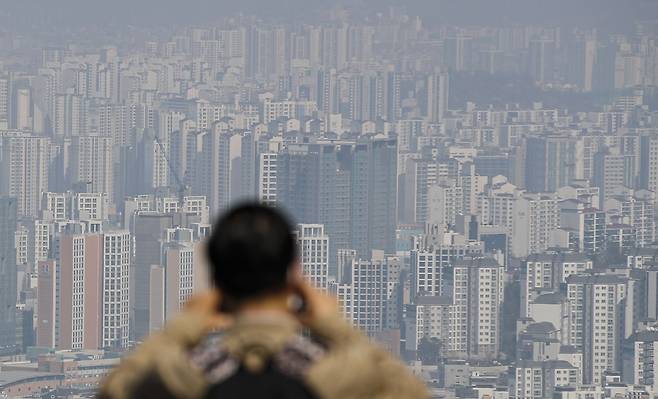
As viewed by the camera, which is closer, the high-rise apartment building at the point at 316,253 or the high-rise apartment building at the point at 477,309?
the high-rise apartment building at the point at 477,309

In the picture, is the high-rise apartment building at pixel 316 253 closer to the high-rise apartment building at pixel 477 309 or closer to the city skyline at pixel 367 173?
the city skyline at pixel 367 173

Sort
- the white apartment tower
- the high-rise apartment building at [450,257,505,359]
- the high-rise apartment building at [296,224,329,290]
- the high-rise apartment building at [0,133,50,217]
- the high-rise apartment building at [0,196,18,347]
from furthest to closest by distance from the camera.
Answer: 1. the high-rise apartment building at [0,133,50,217]
2. the high-rise apartment building at [296,224,329,290]
3. the white apartment tower
4. the high-rise apartment building at [0,196,18,347]
5. the high-rise apartment building at [450,257,505,359]

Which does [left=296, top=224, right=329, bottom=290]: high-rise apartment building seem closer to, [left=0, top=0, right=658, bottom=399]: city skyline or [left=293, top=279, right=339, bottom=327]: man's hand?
[left=0, top=0, right=658, bottom=399]: city skyline

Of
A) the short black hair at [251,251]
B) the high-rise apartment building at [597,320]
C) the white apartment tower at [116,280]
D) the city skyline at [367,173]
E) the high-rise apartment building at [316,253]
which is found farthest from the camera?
the high-rise apartment building at [316,253]

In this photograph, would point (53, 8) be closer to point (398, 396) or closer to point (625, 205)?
point (625, 205)

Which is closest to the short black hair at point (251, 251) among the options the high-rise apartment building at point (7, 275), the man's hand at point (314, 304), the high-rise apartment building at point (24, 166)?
the man's hand at point (314, 304)

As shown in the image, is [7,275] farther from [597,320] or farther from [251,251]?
[251,251]

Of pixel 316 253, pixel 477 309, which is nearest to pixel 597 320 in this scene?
pixel 477 309

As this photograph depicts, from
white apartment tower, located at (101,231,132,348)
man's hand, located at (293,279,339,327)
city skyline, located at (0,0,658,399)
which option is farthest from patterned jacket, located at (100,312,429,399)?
white apartment tower, located at (101,231,132,348)

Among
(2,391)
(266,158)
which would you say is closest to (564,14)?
(266,158)
